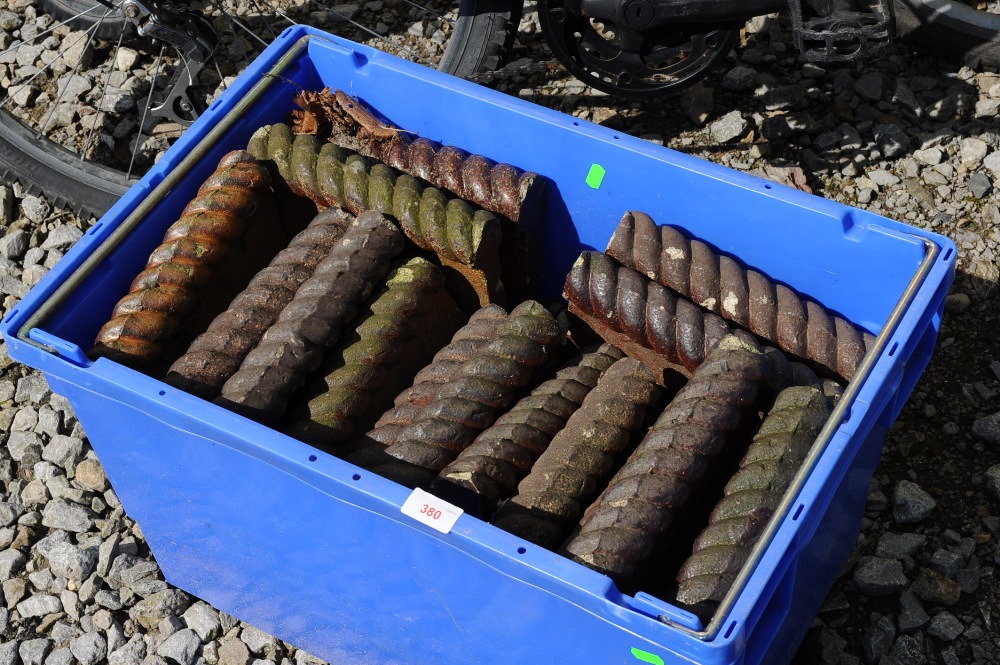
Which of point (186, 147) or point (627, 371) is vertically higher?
point (186, 147)

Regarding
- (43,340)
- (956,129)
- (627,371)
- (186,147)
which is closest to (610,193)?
(627,371)

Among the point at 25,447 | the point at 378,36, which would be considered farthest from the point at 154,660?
the point at 378,36

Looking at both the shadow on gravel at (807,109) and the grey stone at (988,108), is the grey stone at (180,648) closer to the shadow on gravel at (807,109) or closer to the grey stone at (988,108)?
the shadow on gravel at (807,109)

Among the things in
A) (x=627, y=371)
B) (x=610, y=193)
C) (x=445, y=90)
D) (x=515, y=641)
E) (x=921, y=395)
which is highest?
(x=445, y=90)

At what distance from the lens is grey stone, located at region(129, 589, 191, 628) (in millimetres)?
3758

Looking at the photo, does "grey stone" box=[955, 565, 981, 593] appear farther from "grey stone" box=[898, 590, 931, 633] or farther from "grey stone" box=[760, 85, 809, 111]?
"grey stone" box=[760, 85, 809, 111]

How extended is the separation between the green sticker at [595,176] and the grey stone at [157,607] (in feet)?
6.33

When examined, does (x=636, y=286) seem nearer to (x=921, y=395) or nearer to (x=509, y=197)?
(x=509, y=197)

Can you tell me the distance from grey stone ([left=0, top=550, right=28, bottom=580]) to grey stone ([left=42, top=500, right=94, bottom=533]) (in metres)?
0.14

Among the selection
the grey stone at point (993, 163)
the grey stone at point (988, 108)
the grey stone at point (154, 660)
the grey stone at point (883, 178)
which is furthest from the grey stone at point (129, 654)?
the grey stone at point (988, 108)

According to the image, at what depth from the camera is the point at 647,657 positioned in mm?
2490

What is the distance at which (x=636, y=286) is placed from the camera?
3.42 meters

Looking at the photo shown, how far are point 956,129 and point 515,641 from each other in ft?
10.7

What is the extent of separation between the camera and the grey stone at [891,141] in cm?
477
